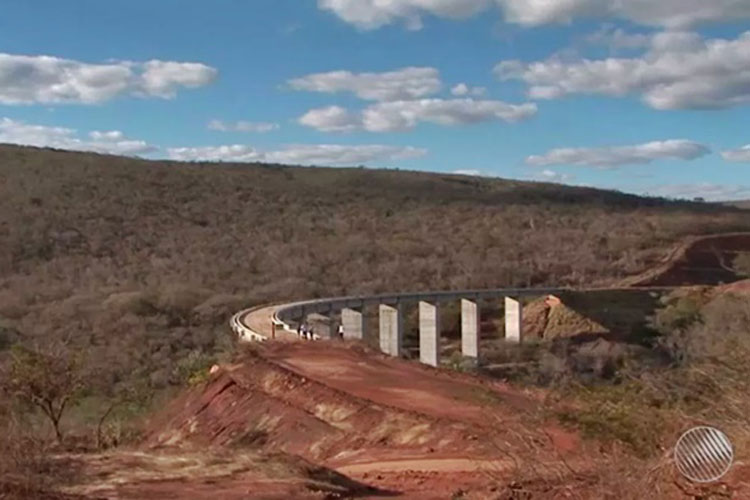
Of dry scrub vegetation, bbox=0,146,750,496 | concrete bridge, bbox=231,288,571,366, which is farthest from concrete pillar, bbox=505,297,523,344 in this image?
dry scrub vegetation, bbox=0,146,750,496

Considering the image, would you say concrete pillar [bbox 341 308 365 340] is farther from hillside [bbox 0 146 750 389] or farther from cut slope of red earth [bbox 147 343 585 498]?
cut slope of red earth [bbox 147 343 585 498]

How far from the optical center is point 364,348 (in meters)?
28.1

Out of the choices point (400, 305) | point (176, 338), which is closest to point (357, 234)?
point (400, 305)

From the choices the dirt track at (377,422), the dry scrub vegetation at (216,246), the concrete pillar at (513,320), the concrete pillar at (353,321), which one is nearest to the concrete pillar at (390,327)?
the concrete pillar at (353,321)

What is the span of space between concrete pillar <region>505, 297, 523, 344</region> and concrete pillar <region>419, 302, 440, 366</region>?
679 centimetres

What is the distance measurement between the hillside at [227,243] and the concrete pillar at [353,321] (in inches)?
247

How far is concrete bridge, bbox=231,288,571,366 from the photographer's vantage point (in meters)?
45.8

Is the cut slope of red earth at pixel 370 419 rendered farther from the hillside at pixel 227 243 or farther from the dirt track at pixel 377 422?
the hillside at pixel 227 243

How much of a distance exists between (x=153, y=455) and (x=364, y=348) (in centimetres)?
1451

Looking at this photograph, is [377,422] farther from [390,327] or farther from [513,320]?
[513,320]

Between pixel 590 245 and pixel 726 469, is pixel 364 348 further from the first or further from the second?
pixel 590 245

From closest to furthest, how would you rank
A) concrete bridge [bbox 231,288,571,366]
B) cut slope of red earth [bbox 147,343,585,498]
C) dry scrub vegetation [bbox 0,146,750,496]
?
cut slope of red earth [bbox 147,343,585,498]
dry scrub vegetation [bbox 0,146,750,496]
concrete bridge [bbox 231,288,571,366]

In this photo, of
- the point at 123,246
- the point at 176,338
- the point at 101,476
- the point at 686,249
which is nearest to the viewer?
the point at 101,476

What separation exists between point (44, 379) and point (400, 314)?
37.3 metres
